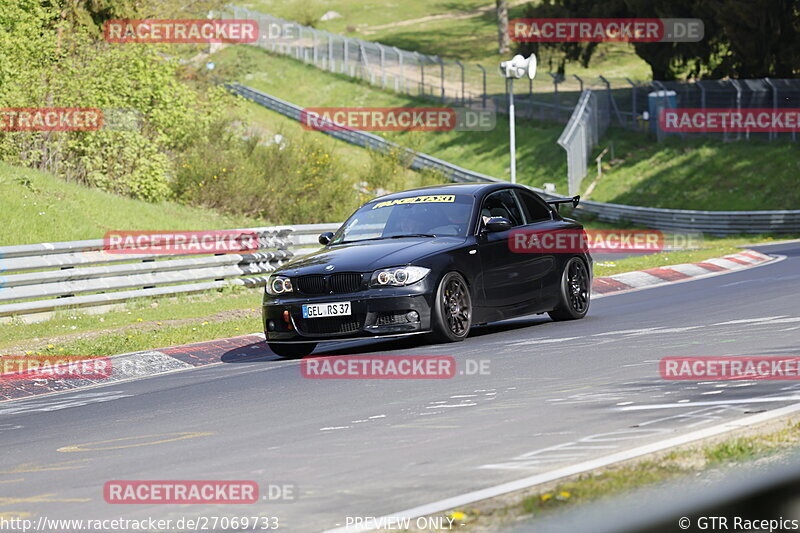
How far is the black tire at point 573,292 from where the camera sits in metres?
14.1

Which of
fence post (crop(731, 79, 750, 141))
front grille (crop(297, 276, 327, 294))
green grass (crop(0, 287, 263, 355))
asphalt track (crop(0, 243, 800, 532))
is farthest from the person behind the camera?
fence post (crop(731, 79, 750, 141))

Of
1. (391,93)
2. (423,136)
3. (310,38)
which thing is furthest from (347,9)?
(423,136)

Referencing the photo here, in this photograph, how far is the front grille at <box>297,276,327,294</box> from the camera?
39.6 feet

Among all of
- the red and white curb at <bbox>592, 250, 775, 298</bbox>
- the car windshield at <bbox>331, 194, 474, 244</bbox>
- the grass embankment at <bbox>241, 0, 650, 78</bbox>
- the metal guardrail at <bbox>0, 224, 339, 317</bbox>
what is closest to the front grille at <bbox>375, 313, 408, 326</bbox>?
the car windshield at <bbox>331, 194, 474, 244</bbox>

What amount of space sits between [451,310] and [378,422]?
4499 millimetres

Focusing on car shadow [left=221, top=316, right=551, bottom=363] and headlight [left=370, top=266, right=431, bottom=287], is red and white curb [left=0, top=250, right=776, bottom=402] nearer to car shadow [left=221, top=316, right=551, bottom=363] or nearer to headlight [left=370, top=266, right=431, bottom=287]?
car shadow [left=221, top=316, right=551, bottom=363]

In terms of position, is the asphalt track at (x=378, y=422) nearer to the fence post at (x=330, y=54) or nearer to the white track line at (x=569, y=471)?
the white track line at (x=569, y=471)

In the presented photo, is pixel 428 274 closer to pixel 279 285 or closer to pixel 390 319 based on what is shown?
pixel 390 319

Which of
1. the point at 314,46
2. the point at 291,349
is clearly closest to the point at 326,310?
the point at 291,349

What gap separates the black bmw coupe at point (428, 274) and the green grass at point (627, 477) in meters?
6.06

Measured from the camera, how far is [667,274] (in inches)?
827

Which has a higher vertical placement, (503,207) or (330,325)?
(503,207)

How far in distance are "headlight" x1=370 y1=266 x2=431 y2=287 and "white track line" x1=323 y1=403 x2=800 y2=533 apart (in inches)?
219

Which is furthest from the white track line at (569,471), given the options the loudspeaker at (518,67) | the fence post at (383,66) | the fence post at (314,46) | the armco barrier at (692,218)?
the fence post at (314,46)
